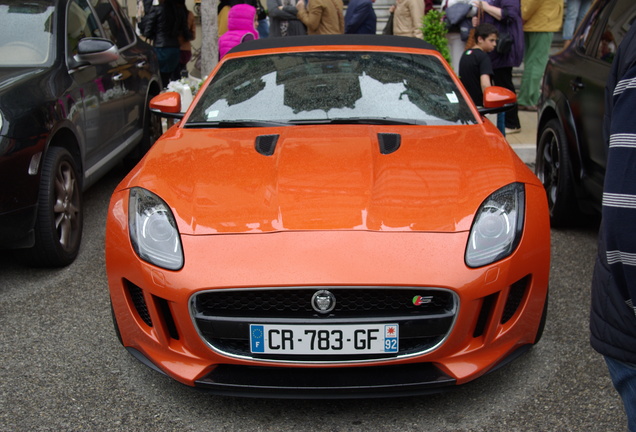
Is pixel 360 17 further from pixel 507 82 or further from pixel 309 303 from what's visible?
pixel 309 303

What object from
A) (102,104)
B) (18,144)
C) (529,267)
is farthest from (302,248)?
(102,104)

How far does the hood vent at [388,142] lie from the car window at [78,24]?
2590 mm

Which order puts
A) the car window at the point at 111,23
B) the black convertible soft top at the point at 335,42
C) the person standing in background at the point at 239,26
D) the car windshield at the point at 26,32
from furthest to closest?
the person standing in background at the point at 239,26
the car window at the point at 111,23
the car windshield at the point at 26,32
the black convertible soft top at the point at 335,42

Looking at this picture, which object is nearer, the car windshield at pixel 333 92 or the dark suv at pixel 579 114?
the car windshield at pixel 333 92

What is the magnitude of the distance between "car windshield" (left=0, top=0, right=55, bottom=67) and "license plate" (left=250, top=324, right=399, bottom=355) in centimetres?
304

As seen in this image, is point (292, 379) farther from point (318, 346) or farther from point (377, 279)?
point (377, 279)

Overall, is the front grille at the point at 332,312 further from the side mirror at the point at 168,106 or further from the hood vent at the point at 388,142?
the side mirror at the point at 168,106

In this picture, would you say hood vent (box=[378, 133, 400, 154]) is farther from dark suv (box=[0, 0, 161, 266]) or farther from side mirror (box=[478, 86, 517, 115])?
dark suv (box=[0, 0, 161, 266])

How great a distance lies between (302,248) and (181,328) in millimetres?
550

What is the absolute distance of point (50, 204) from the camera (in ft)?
15.0

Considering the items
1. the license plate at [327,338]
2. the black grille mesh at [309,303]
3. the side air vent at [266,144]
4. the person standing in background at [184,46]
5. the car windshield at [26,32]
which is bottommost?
the person standing in background at [184,46]

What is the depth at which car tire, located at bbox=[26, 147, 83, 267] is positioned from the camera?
15.0 feet

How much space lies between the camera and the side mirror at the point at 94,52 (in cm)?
530

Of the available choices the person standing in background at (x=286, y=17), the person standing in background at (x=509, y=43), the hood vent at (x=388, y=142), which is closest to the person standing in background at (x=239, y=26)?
the person standing in background at (x=286, y=17)
